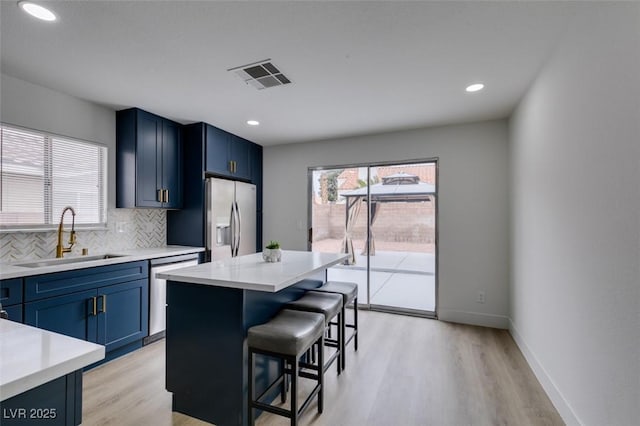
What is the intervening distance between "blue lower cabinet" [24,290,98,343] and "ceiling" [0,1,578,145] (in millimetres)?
1800

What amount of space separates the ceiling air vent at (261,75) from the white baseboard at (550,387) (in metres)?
3.04

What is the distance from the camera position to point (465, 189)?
377 cm

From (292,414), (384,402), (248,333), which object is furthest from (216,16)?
(384,402)

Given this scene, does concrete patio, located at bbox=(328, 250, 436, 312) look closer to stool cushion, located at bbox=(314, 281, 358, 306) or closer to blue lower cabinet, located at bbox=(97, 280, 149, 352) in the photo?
stool cushion, located at bbox=(314, 281, 358, 306)

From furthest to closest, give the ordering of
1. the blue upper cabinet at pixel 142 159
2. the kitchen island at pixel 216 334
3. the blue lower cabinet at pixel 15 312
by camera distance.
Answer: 1. the blue upper cabinet at pixel 142 159
2. the blue lower cabinet at pixel 15 312
3. the kitchen island at pixel 216 334

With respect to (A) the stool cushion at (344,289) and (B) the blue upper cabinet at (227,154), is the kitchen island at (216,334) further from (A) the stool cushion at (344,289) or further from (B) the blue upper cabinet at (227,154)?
(B) the blue upper cabinet at (227,154)

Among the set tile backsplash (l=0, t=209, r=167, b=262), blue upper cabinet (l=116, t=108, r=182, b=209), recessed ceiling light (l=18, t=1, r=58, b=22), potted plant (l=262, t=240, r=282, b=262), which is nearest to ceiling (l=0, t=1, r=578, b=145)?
recessed ceiling light (l=18, t=1, r=58, b=22)

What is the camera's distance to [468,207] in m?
3.75

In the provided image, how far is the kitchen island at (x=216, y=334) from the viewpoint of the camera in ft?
5.95

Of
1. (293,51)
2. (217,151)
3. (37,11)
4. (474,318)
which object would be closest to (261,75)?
(293,51)

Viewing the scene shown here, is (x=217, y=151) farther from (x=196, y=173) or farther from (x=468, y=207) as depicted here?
(x=468, y=207)

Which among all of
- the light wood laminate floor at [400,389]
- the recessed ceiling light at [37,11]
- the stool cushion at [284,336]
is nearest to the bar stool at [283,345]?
the stool cushion at [284,336]

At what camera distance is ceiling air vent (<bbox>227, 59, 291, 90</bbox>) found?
7.66 feet

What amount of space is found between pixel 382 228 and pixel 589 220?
8.87ft
